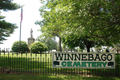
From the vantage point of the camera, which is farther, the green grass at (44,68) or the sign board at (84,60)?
the green grass at (44,68)

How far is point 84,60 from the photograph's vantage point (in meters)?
6.11

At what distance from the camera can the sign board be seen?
6.05 meters

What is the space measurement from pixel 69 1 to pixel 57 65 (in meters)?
3.58

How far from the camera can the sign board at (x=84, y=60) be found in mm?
6051

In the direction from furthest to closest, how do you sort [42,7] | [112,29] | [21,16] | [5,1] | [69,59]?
[42,7] → [21,16] → [5,1] → [112,29] → [69,59]

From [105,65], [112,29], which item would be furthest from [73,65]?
[112,29]

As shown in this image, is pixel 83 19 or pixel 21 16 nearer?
pixel 83 19

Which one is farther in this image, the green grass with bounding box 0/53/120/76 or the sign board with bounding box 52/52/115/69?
the green grass with bounding box 0/53/120/76

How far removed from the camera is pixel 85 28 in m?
5.96

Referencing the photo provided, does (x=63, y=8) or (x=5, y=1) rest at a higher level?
(x=5, y=1)

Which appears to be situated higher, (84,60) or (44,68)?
(84,60)

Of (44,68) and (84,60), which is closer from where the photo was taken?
(84,60)

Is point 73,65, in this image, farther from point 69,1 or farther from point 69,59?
point 69,1

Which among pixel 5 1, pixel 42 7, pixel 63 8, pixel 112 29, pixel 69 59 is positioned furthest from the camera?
pixel 42 7
